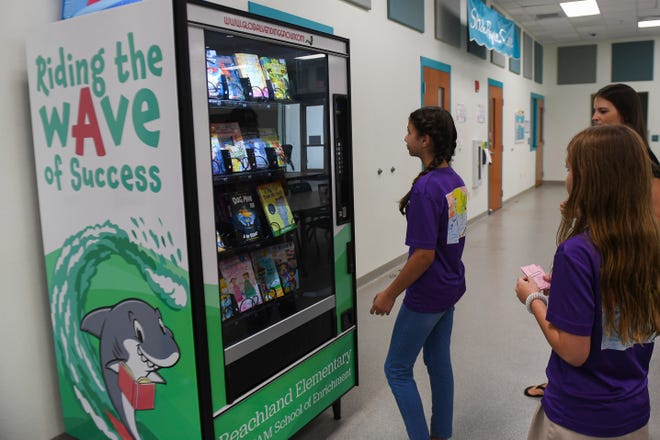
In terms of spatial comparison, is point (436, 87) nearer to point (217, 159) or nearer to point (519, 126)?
point (217, 159)

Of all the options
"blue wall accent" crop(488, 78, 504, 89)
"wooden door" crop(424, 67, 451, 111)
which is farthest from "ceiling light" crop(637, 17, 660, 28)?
"wooden door" crop(424, 67, 451, 111)

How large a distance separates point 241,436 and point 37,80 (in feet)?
5.36

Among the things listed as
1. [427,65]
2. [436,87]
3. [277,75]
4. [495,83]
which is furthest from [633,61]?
[277,75]

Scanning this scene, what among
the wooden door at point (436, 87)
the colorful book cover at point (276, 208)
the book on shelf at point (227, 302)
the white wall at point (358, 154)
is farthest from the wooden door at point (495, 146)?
the book on shelf at point (227, 302)

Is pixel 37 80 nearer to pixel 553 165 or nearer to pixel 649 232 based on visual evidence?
pixel 649 232

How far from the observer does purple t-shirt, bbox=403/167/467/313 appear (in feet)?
6.67

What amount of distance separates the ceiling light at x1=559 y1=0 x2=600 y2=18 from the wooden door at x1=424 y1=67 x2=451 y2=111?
3.61m

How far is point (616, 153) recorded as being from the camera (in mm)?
1272

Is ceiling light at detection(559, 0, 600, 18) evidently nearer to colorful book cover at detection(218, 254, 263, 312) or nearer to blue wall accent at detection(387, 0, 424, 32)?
blue wall accent at detection(387, 0, 424, 32)

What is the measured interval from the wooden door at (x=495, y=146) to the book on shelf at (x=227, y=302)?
23.8ft

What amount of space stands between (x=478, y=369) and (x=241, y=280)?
169 cm

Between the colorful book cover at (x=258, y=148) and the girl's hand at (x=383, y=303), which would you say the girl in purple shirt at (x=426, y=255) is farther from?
the colorful book cover at (x=258, y=148)

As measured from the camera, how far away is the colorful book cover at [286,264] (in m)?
2.62

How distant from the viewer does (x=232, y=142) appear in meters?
2.31
